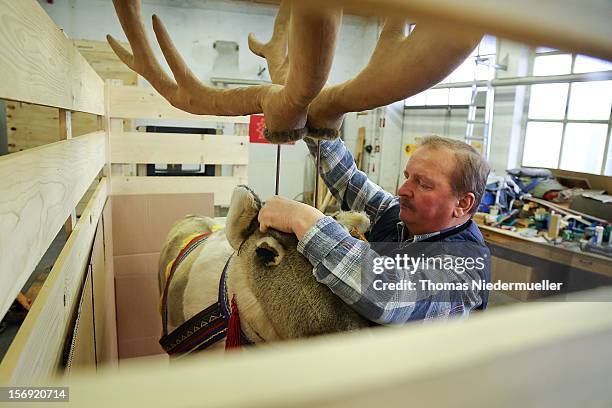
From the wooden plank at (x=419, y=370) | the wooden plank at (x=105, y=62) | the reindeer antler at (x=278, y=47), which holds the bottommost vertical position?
the wooden plank at (x=419, y=370)

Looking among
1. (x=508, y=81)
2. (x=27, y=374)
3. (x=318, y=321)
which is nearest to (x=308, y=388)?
(x=27, y=374)

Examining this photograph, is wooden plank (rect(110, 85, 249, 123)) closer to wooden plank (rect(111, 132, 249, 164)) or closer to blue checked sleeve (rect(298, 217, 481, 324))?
wooden plank (rect(111, 132, 249, 164))

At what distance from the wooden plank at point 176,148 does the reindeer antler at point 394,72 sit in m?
1.80

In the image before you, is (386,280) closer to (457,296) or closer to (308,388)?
(457,296)

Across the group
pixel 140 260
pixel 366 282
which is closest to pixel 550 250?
pixel 366 282

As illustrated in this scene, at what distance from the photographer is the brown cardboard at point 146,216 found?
281cm

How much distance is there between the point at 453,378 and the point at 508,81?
5611 mm

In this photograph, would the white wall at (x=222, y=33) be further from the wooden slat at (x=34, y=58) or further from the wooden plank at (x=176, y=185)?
the wooden slat at (x=34, y=58)

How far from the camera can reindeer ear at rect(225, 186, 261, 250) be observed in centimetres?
119

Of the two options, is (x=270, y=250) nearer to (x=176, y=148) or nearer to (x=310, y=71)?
(x=310, y=71)

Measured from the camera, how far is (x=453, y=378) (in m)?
0.32

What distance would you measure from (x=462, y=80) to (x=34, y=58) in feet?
20.7

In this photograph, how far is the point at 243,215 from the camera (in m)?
1.20

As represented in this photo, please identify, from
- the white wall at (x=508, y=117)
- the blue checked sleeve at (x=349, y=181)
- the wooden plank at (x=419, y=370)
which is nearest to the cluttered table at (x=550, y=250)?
the white wall at (x=508, y=117)
